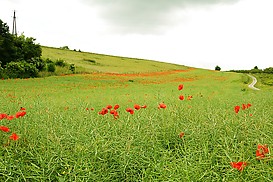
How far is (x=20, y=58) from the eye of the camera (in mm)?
27125

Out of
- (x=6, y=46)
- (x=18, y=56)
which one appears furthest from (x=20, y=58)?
(x=6, y=46)

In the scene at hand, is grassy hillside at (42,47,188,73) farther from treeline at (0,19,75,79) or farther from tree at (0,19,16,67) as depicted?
tree at (0,19,16,67)

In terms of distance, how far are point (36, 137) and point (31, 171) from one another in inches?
30.4

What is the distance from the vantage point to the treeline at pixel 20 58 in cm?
2469

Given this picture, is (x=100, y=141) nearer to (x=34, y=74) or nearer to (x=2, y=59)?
(x=34, y=74)

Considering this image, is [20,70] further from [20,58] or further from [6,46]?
[6,46]

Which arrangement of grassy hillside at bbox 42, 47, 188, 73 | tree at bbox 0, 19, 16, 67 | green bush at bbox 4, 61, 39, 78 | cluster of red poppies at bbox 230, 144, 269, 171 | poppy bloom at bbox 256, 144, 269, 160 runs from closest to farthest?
cluster of red poppies at bbox 230, 144, 269, 171 → poppy bloom at bbox 256, 144, 269, 160 → green bush at bbox 4, 61, 39, 78 → tree at bbox 0, 19, 16, 67 → grassy hillside at bbox 42, 47, 188, 73

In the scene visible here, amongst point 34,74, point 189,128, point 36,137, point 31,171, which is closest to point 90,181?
point 31,171

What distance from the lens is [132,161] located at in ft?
10.3

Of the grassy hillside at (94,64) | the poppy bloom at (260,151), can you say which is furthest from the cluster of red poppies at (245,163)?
the grassy hillside at (94,64)

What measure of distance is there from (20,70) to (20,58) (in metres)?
3.02

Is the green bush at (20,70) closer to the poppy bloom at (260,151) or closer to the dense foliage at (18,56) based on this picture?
the dense foliage at (18,56)

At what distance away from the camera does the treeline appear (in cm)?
2469

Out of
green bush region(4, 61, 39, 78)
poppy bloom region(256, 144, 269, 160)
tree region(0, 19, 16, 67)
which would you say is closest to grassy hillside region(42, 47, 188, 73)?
green bush region(4, 61, 39, 78)
